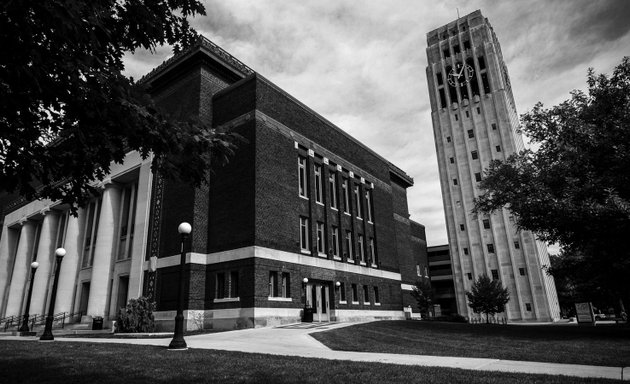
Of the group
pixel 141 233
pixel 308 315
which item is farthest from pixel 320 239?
pixel 141 233

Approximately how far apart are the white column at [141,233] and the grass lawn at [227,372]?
18508 mm

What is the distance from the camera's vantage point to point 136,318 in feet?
76.0

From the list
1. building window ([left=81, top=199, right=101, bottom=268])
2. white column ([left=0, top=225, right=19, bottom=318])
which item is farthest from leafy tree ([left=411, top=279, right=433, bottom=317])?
white column ([left=0, top=225, right=19, bottom=318])

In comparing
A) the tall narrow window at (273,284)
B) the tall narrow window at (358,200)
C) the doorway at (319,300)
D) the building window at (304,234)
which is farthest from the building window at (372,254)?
the tall narrow window at (273,284)

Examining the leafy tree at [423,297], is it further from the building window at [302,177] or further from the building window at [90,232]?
the building window at [90,232]

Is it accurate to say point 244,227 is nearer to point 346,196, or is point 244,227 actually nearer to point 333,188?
point 333,188

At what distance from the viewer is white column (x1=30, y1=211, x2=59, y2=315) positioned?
39.2 m

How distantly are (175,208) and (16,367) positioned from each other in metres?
19.7

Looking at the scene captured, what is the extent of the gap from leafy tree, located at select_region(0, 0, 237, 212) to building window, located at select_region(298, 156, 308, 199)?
24.9m

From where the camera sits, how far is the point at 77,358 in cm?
1055

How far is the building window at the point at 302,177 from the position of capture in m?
31.6

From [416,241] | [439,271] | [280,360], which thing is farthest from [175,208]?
[439,271]

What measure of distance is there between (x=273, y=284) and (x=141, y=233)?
34.5 feet

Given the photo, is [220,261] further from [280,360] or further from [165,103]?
[280,360]
